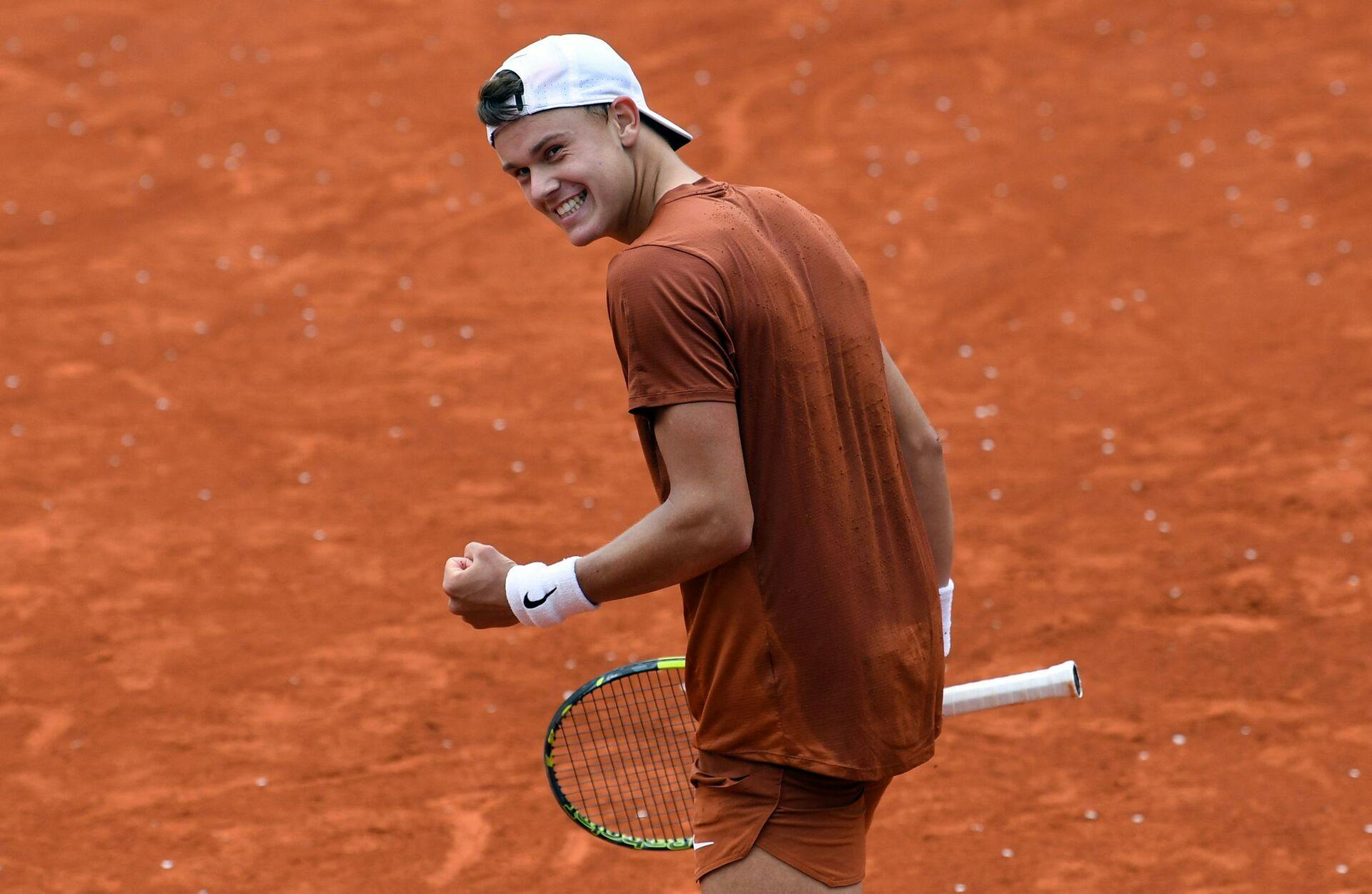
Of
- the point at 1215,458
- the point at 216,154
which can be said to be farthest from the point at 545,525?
the point at 216,154

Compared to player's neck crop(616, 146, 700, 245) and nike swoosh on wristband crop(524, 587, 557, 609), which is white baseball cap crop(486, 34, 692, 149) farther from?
nike swoosh on wristband crop(524, 587, 557, 609)

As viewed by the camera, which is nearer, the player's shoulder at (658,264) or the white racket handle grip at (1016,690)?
the player's shoulder at (658,264)

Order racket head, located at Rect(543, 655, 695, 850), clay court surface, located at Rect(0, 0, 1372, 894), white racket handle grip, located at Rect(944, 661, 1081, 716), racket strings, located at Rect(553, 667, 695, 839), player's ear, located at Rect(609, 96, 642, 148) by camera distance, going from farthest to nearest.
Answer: clay court surface, located at Rect(0, 0, 1372, 894)
racket strings, located at Rect(553, 667, 695, 839)
racket head, located at Rect(543, 655, 695, 850)
white racket handle grip, located at Rect(944, 661, 1081, 716)
player's ear, located at Rect(609, 96, 642, 148)

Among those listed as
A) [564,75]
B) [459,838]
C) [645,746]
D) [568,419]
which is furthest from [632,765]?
[568,419]

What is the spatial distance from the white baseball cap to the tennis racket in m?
1.12

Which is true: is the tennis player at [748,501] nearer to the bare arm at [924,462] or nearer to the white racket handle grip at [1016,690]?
the bare arm at [924,462]

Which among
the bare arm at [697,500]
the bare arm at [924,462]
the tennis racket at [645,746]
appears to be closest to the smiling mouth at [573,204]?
the bare arm at [697,500]

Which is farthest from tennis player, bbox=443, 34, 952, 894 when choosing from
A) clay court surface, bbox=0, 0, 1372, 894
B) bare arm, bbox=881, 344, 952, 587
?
clay court surface, bbox=0, 0, 1372, 894

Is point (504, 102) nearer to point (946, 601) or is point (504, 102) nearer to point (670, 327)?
point (670, 327)

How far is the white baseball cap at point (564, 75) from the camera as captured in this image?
2549 mm

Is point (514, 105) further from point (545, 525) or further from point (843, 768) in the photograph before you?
point (545, 525)

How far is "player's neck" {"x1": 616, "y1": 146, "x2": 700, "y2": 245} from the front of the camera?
264 centimetres

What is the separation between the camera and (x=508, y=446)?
7.27 m

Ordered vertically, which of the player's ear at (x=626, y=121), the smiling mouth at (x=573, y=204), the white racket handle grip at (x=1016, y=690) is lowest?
the white racket handle grip at (x=1016, y=690)
